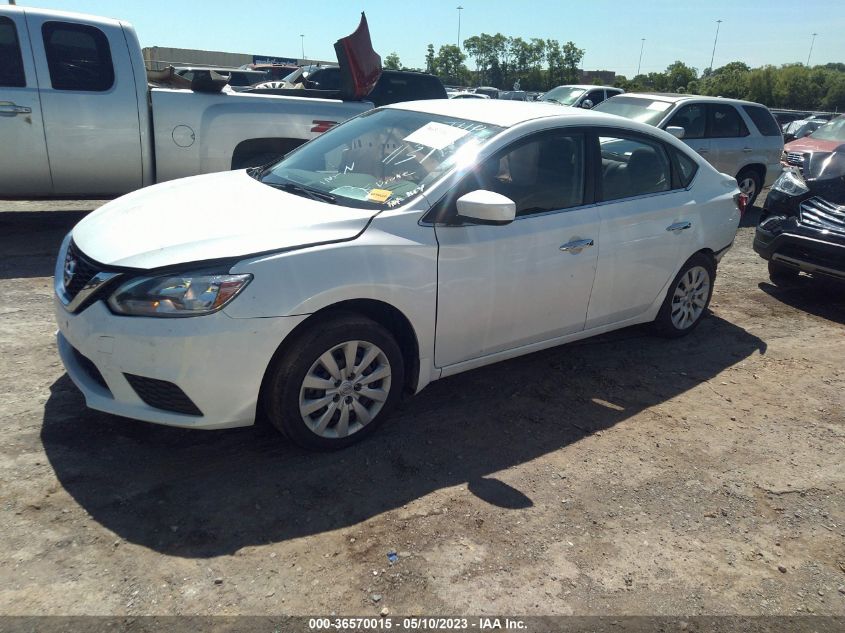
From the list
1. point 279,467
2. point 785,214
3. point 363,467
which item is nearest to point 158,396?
point 279,467

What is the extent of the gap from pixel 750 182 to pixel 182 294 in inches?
393

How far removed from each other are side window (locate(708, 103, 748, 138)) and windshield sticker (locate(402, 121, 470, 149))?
7303 mm

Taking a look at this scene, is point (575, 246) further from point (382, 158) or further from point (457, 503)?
point (457, 503)

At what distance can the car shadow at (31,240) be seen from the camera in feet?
19.1

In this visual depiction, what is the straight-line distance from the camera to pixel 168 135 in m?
6.71

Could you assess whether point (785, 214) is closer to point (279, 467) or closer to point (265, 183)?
point (265, 183)

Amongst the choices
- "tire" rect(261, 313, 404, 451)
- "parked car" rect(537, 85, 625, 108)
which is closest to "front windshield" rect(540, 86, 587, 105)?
"parked car" rect(537, 85, 625, 108)

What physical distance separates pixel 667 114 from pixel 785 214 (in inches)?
137

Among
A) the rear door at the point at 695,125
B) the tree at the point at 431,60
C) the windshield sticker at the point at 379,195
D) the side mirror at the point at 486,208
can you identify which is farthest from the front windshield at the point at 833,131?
the tree at the point at 431,60

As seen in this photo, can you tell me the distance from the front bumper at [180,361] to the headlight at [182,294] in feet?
0.14

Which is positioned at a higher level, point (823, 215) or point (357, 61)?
point (357, 61)

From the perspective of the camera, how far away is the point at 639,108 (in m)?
9.74

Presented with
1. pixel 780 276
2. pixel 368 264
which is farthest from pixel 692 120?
pixel 368 264

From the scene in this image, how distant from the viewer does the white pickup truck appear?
6203mm
